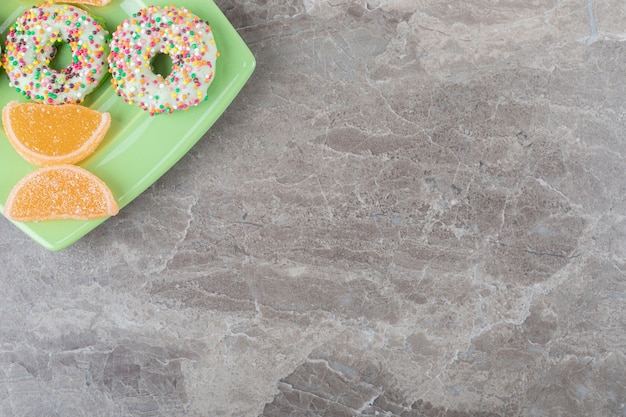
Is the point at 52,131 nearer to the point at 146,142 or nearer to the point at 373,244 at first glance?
the point at 146,142

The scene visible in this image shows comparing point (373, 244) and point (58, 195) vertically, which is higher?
point (58, 195)

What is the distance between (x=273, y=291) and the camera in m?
1.37

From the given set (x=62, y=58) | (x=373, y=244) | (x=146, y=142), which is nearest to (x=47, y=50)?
(x=62, y=58)

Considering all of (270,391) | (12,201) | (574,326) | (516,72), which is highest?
(12,201)

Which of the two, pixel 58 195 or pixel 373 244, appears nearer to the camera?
pixel 58 195

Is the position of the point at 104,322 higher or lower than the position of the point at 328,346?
A: higher

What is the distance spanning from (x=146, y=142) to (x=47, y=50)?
11.7 inches

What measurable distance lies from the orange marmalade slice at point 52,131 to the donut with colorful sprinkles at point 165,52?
0.11m

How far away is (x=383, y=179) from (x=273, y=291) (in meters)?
0.37

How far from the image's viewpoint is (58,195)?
1232 millimetres

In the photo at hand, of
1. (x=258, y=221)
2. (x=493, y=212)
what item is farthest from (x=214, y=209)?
(x=493, y=212)

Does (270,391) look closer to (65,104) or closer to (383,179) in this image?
(383,179)

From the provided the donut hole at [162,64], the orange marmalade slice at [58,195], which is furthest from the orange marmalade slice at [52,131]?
the donut hole at [162,64]

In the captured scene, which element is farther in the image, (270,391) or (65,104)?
(270,391)
